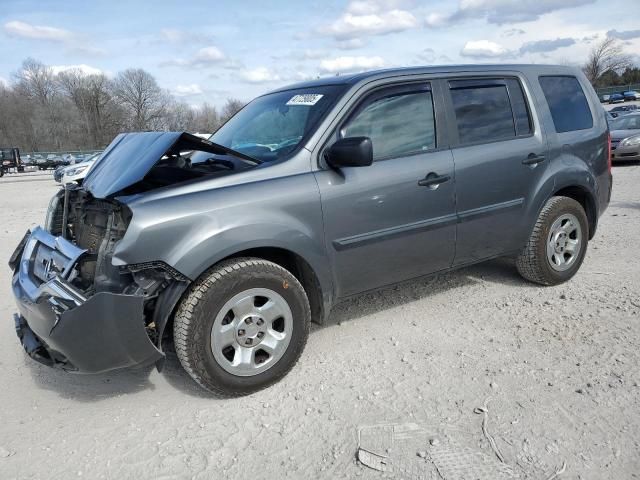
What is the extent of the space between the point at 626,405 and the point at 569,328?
1.04 m

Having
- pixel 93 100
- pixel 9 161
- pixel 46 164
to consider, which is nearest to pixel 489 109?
pixel 9 161

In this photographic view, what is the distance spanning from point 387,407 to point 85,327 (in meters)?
1.73

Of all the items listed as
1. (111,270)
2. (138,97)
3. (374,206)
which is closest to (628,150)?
(374,206)

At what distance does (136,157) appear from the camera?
3254mm

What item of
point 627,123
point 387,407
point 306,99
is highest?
point 306,99

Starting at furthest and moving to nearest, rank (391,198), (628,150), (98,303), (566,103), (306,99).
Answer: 1. (628,150)
2. (566,103)
3. (306,99)
4. (391,198)
5. (98,303)

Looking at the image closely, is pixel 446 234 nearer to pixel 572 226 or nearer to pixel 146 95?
pixel 572 226

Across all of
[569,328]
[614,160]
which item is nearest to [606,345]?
[569,328]

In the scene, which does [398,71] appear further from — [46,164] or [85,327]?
[46,164]

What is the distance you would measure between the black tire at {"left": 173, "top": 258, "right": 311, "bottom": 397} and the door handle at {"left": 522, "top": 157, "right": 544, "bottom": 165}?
90.2 inches

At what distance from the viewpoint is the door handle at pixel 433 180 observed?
3.64 metres

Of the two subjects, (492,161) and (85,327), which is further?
(492,161)

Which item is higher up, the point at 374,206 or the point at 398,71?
the point at 398,71

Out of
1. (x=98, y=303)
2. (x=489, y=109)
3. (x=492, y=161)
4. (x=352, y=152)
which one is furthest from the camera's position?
(x=489, y=109)
